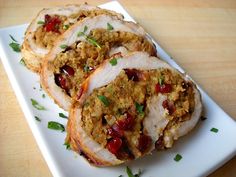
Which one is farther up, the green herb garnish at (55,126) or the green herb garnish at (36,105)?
the green herb garnish at (36,105)

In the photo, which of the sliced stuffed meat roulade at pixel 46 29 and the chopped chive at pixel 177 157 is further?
the sliced stuffed meat roulade at pixel 46 29

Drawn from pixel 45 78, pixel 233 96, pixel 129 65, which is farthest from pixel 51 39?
pixel 233 96

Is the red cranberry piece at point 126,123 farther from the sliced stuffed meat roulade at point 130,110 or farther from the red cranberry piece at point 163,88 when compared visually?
the red cranberry piece at point 163,88

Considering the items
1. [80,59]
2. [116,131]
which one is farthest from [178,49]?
[116,131]

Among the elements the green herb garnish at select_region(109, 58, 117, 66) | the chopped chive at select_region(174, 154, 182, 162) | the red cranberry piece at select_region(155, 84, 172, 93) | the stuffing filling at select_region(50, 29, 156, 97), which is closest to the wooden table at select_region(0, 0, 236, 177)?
the chopped chive at select_region(174, 154, 182, 162)

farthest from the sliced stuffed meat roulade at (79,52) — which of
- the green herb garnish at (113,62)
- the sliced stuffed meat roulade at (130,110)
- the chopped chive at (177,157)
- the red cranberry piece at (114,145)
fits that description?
the chopped chive at (177,157)

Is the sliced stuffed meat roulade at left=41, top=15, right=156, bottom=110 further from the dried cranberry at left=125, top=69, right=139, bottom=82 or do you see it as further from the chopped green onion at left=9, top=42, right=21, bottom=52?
the chopped green onion at left=9, top=42, right=21, bottom=52

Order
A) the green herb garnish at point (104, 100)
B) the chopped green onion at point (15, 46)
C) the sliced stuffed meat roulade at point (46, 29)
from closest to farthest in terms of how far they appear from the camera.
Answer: the green herb garnish at point (104, 100) < the sliced stuffed meat roulade at point (46, 29) < the chopped green onion at point (15, 46)
